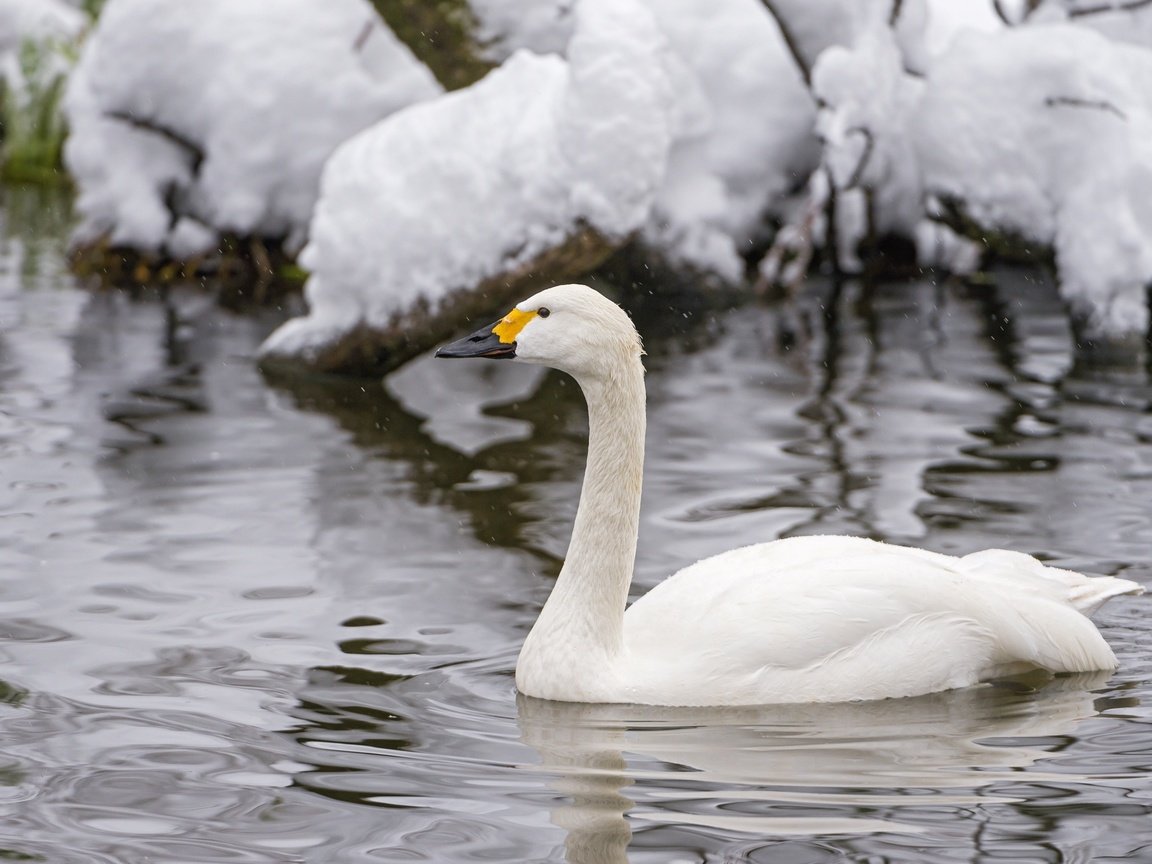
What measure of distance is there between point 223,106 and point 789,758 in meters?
11.0

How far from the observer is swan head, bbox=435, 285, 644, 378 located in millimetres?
5445

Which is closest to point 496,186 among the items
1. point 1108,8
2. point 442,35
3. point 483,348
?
point 442,35

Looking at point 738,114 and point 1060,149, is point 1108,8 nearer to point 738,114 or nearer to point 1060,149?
point 1060,149

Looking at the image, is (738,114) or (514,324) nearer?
(514,324)

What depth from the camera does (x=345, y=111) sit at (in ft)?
49.2

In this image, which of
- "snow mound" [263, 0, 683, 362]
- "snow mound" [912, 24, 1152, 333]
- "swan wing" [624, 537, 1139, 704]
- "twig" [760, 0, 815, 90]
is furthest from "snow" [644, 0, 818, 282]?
"swan wing" [624, 537, 1139, 704]

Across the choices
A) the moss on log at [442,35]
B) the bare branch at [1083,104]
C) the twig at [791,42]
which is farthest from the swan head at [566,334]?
the twig at [791,42]

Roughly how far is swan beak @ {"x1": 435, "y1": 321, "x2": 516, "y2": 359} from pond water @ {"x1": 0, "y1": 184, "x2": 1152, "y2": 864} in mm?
1006

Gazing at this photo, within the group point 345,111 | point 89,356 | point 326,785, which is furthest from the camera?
point 345,111

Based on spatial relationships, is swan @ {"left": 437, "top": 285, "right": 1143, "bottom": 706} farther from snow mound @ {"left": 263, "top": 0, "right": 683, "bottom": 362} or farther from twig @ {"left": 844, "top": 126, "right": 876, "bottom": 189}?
twig @ {"left": 844, "top": 126, "right": 876, "bottom": 189}

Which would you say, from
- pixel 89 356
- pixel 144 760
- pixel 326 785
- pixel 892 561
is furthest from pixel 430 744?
pixel 89 356

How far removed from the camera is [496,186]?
10.4m

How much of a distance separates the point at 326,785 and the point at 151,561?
261 cm

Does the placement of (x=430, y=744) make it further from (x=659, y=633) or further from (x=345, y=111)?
(x=345, y=111)
